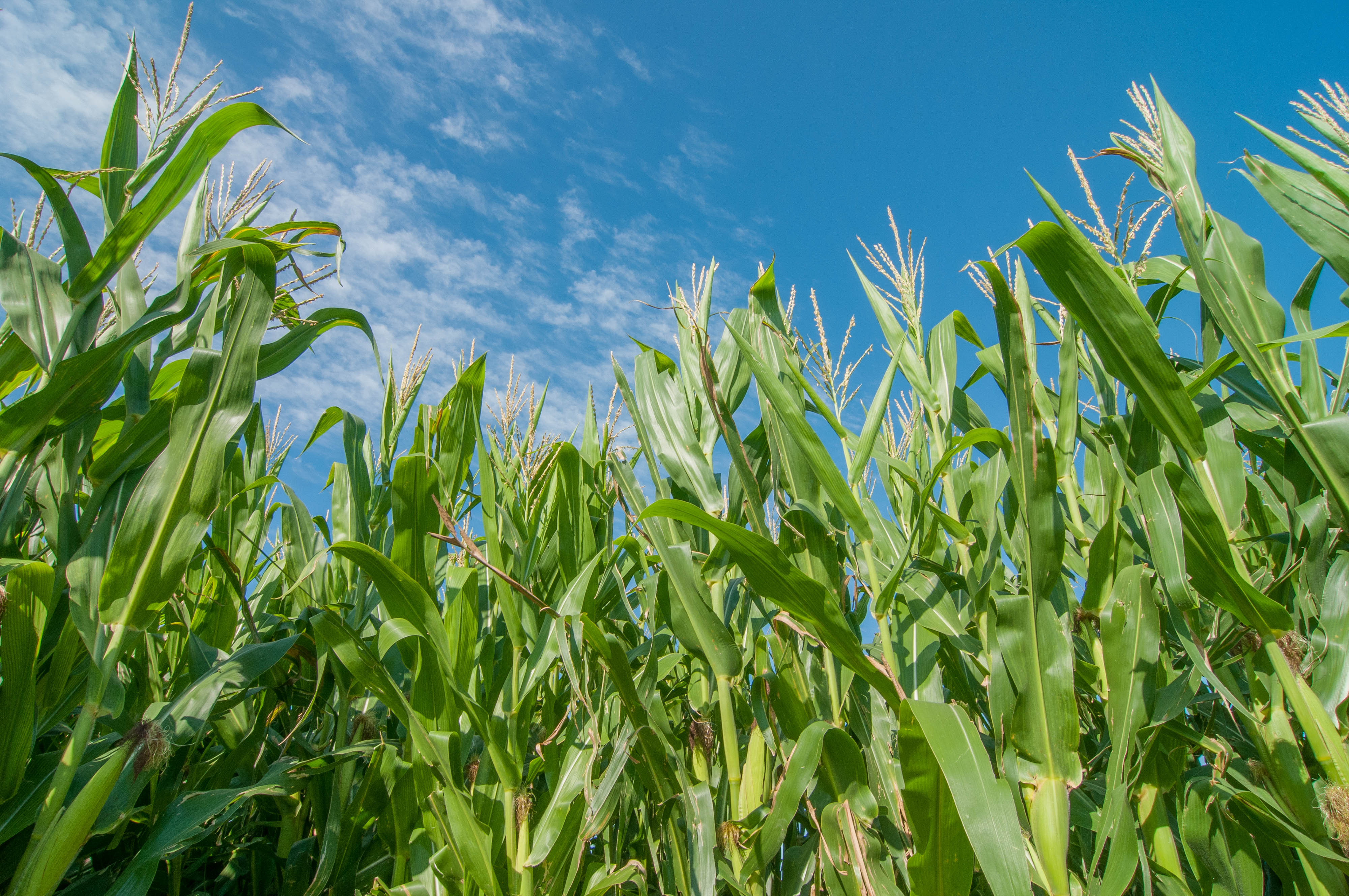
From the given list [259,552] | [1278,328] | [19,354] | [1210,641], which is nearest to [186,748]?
[259,552]

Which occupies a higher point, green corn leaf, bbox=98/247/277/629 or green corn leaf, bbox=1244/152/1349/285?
green corn leaf, bbox=1244/152/1349/285

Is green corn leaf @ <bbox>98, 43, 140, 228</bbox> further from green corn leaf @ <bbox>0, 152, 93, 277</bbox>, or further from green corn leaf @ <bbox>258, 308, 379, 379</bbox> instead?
green corn leaf @ <bbox>258, 308, 379, 379</bbox>

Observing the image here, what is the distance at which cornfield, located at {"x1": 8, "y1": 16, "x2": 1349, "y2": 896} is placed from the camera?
46.6 inches

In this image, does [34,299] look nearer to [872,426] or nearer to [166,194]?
[166,194]

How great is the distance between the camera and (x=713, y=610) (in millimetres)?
1494

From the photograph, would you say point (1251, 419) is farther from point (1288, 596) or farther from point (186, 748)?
point (186, 748)

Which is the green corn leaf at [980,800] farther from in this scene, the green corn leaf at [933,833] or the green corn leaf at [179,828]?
the green corn leaf at [179,828]

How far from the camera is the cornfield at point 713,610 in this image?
1.18 metres

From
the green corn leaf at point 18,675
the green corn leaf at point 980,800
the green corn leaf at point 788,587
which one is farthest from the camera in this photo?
the green corn leaf at point 788,587

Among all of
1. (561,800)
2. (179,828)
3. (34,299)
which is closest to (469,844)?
(561,800)

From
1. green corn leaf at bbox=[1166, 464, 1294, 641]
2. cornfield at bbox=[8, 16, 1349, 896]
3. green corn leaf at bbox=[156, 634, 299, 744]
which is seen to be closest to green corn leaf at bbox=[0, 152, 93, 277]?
cornfield at bbox=[8, 16, 1349, 896]

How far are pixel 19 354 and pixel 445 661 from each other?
990 millimetres

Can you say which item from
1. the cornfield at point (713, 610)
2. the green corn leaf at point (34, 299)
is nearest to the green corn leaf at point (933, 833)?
the cornfield at point (713, 610)

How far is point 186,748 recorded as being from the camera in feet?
5.51
